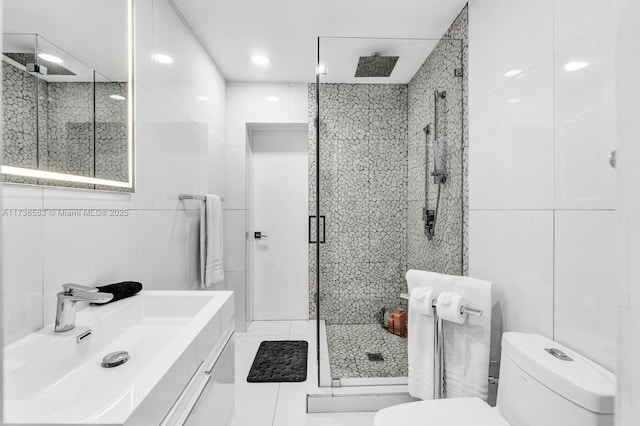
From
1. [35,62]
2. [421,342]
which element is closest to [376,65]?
[421,342]

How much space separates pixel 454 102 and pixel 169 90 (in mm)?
1728

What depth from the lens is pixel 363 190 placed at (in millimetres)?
2336

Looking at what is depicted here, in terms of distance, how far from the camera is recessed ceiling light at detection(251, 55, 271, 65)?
2.82 meters

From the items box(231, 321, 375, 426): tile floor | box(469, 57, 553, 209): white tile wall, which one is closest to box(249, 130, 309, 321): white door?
box(231, 321, 375, 426): tile floor

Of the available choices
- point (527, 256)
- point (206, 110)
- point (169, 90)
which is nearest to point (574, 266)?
point (527, 256)

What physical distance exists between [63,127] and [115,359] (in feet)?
2.66

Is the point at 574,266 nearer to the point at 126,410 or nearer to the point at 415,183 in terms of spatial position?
the point at 415,183

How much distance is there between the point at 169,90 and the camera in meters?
2.04

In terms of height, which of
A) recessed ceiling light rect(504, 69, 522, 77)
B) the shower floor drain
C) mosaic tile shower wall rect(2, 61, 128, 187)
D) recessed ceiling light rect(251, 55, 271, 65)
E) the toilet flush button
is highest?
recessed ceiling light rect(251, 55, 271, 65)

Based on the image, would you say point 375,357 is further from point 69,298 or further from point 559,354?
point 69,298

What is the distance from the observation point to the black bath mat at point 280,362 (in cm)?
242

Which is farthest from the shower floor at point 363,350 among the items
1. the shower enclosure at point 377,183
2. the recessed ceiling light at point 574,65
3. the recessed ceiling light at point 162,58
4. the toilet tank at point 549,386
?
the recessed ceiling light at point 162,58

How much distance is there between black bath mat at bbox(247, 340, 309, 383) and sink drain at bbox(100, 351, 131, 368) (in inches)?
57.3

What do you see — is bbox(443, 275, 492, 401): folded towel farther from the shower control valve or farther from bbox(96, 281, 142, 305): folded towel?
bbox(96, 281, 142, 305): folded towel
